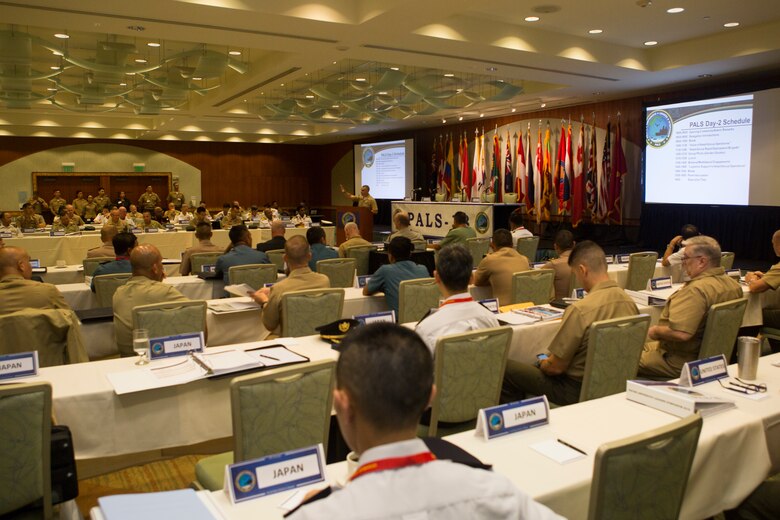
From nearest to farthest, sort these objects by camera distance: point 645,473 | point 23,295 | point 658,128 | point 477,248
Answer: point 645,473 → point 23,295 → point 477,248 → point 658,128

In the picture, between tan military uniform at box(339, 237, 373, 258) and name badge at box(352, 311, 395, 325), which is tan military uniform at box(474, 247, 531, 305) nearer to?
name badge at box(352, 311, 395, 325)

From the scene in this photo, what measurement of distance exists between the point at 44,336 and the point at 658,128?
36.2 ft

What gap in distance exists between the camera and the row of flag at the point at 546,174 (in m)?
13.2

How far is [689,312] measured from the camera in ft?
12.4

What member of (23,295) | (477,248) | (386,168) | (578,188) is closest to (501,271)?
(477,248)

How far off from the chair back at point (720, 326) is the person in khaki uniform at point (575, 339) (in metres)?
0.53

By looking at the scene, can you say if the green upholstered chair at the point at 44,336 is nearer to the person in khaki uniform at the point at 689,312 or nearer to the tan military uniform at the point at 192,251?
the person in khaki uniform at the point at 689,312

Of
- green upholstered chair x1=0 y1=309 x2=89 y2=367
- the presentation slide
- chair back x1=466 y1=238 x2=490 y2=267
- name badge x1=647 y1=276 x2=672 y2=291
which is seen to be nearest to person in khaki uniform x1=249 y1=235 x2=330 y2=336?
green upholstered chair x1=0 y1=309 x2=89 y2=367

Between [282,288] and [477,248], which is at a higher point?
[282,288]

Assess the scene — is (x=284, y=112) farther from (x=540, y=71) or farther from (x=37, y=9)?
(x=37, y=9)

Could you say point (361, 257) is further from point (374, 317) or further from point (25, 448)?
point (25, 448)

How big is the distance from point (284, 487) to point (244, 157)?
23718mm

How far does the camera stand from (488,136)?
16.9 metres

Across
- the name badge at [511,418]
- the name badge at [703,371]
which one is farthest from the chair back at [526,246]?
the name badge at [511,418]
